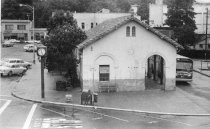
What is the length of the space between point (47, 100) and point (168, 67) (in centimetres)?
1214

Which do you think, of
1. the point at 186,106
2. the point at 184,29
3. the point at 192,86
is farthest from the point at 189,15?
the point at 186,106

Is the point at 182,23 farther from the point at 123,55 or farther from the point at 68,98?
the point at 68,98

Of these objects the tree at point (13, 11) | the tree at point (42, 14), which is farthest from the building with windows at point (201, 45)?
the tree at point (13, 11)

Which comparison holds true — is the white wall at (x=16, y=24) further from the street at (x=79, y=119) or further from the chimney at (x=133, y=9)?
the street at (x=79, y=119)

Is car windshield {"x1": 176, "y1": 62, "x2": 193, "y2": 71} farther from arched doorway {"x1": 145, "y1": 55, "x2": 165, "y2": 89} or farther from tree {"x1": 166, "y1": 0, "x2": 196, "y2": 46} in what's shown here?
tree {"x1": 166, "y1": 0, "x2": 196, "y2": 46}

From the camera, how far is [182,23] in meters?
75.2

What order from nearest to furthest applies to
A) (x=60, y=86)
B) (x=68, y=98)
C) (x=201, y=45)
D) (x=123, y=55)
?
(x=68, y=98) < (x=123, y=55) < (x=60, y=86) < (x=201, y=45)

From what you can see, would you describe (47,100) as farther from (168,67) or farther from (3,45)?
(3,45)

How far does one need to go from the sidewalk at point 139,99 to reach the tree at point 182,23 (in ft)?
118

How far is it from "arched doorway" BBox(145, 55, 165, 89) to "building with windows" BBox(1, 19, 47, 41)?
72100mm

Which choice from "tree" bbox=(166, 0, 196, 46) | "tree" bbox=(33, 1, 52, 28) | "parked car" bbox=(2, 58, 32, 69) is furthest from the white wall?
"parked car" bbox=(2, 58, 32, 69)

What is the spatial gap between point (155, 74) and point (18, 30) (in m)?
80.1

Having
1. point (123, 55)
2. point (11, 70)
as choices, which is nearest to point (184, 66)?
point (123, 55)

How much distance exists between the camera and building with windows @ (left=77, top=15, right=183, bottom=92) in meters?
35.8
